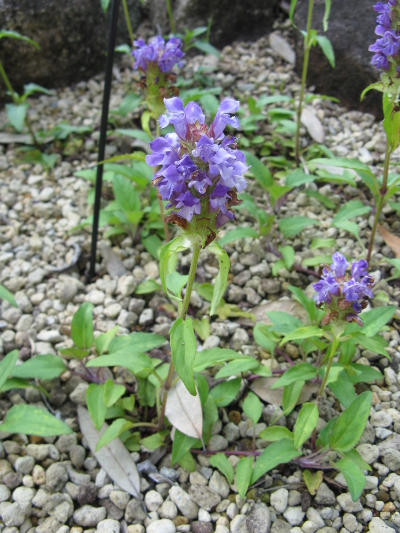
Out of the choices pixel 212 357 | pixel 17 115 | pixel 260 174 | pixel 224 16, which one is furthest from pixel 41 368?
pixel 224 16

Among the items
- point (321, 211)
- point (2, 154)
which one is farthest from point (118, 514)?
point (2, 154)

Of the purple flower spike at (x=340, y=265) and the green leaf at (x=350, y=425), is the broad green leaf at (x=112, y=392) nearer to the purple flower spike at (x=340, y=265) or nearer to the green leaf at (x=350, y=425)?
the green leaf at (x=350, y=425)

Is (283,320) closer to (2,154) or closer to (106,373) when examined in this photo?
(106,373)

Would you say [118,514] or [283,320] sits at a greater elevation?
[283,320]

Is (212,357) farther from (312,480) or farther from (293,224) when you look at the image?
(293,224)

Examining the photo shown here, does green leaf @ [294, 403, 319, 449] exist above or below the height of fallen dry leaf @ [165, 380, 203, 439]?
above

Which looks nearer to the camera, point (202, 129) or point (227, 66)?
point (202, 129)

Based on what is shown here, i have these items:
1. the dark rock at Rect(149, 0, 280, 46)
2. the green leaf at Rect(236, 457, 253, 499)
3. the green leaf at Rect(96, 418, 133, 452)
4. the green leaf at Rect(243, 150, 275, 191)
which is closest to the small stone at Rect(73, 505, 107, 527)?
the green leaf at Rect(96, 418, 133, 452)

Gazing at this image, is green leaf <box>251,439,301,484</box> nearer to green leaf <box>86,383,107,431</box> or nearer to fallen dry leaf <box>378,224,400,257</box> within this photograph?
green leaf <box>86,383,107,431</box>
